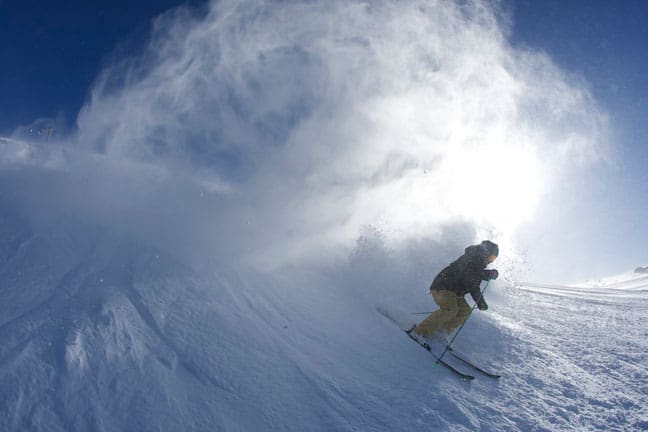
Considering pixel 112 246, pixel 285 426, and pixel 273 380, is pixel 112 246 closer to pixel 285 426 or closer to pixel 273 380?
pixel 273 380

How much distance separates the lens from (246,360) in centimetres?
411

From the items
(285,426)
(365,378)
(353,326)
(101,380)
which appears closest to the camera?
(285,426)

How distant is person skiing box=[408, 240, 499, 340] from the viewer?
569cm

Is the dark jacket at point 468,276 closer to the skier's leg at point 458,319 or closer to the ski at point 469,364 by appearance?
the skier's leg at point 458,319

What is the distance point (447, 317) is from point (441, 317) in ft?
0.31

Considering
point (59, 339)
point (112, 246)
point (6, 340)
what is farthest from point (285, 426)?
point (112, 246)

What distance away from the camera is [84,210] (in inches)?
343

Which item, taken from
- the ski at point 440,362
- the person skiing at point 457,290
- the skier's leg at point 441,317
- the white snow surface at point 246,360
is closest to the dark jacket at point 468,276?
the person skiing at point 457,290

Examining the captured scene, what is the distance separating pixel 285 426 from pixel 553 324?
20.6 ft

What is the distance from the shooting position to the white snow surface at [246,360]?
326 cm

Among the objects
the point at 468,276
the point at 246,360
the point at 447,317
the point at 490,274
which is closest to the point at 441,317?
the point at 447,317

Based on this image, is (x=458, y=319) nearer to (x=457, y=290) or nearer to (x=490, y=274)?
(x=457, y=290)

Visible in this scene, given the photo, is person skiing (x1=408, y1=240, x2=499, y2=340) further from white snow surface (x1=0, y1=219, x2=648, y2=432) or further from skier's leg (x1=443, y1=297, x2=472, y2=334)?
white snow surface (x1=0, y1=219, x2=648, y2=432)

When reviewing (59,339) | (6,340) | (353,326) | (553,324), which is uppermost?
(553,324)
